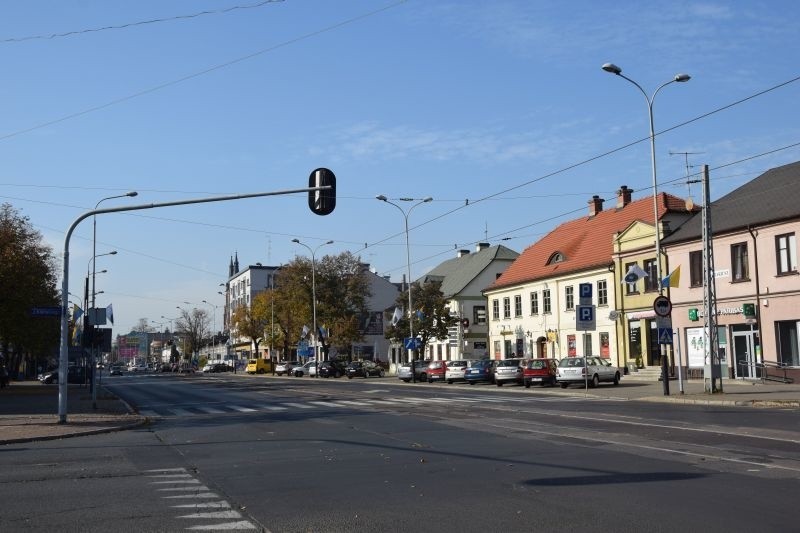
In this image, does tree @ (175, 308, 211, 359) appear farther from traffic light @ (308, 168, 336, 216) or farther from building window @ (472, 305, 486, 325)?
traffic light @ (308, 168, 336, 216)

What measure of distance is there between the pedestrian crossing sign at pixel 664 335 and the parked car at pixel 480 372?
20.4 meters

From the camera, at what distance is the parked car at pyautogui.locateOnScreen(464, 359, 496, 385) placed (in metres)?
50.3

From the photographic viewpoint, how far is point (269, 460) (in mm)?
14195

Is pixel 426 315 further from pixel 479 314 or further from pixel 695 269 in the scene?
pixel 695 269

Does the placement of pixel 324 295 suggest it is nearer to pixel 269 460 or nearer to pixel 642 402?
pixel 642 402

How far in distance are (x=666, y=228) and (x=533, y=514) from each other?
136ft

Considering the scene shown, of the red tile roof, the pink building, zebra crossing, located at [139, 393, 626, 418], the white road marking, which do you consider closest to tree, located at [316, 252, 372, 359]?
the red tile roof

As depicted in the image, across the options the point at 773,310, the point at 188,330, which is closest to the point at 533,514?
the point at 773,310

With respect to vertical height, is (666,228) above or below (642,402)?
above

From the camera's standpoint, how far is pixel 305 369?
7969 cm

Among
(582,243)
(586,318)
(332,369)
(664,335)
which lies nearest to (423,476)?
(664,335)

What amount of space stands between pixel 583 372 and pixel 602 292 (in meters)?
14.3

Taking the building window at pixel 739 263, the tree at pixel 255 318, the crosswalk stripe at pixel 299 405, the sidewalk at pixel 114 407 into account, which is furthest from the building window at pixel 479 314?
the crosswalk stripe at pixel 299 405

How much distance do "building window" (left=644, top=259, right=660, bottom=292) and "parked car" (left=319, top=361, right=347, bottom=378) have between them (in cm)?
3270
